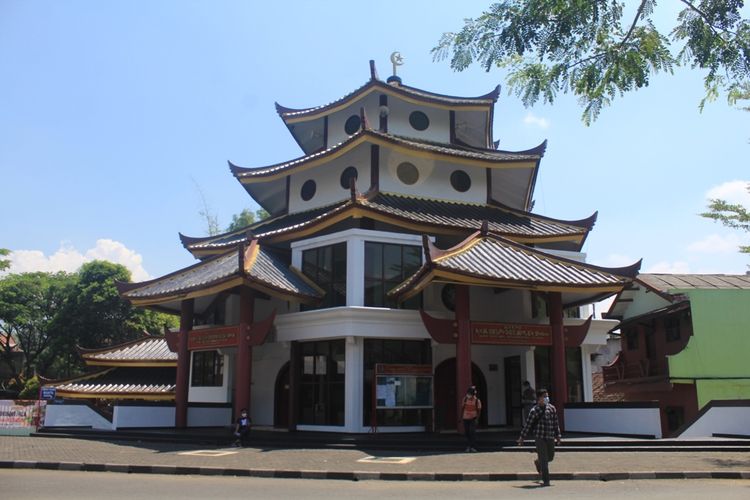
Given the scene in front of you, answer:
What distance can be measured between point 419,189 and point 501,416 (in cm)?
757

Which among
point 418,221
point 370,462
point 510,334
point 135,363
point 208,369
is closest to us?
point 370,462

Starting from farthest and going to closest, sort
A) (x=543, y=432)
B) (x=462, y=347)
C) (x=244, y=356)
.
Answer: (x=244, y=356) → (x=462, y=347) → (x=543, y=432)

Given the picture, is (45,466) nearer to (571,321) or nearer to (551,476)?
(551,476)

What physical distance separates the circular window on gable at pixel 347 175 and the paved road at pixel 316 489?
12111 mm

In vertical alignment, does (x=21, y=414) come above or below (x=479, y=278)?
below

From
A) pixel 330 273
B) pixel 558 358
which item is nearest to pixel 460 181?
pixel 330 273

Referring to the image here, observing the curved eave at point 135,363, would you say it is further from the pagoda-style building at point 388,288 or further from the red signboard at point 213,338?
the red signboard at point 213,338

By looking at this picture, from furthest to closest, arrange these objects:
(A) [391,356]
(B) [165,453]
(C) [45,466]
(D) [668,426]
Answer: (D) [668,426]
(A) [391,356]
(B) [165,453]
(C) [45,466]

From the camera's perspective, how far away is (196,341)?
19000 millimetres

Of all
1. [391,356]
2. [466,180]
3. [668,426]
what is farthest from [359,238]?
[668,426]

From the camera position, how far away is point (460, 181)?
71.2 feet

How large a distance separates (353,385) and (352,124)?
10380 mm

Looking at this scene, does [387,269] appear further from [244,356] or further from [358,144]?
[244,356]

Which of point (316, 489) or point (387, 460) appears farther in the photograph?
point (387, 460)
